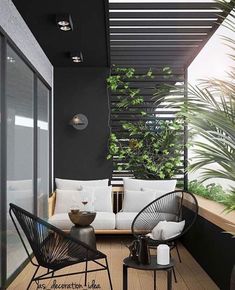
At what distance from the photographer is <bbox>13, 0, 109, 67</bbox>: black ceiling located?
16.0ft

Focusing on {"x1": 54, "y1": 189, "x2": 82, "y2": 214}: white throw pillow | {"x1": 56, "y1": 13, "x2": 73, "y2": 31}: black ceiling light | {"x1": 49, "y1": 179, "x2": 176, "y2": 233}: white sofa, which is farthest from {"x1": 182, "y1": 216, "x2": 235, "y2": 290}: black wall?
{"x1": 56, "y1": 13, "x2": 73, "y2": 31}: black ceiling light

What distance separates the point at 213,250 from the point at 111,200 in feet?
8.93

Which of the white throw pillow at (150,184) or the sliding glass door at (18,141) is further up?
the sliding glass door at (18,141)

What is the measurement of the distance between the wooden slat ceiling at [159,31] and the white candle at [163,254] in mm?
2427

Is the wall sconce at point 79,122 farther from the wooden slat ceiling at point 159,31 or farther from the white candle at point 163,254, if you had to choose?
the white candle at point 163,254

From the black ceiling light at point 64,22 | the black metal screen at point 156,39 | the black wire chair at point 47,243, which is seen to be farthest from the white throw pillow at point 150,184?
the black wire chair at point 47,243

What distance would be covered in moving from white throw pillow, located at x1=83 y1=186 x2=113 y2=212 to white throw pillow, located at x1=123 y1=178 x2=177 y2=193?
11.6 inches

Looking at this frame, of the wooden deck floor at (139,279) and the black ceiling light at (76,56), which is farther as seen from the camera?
the black ceiling light at (76,56)

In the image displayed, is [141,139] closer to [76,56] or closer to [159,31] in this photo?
[76,56]

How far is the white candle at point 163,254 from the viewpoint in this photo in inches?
148

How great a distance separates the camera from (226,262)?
14.7 ft

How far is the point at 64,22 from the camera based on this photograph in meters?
5.31

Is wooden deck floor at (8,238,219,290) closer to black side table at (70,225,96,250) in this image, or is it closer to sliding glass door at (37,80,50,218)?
black side table at (70,225,96,250)

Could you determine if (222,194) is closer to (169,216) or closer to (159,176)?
(169,216)
